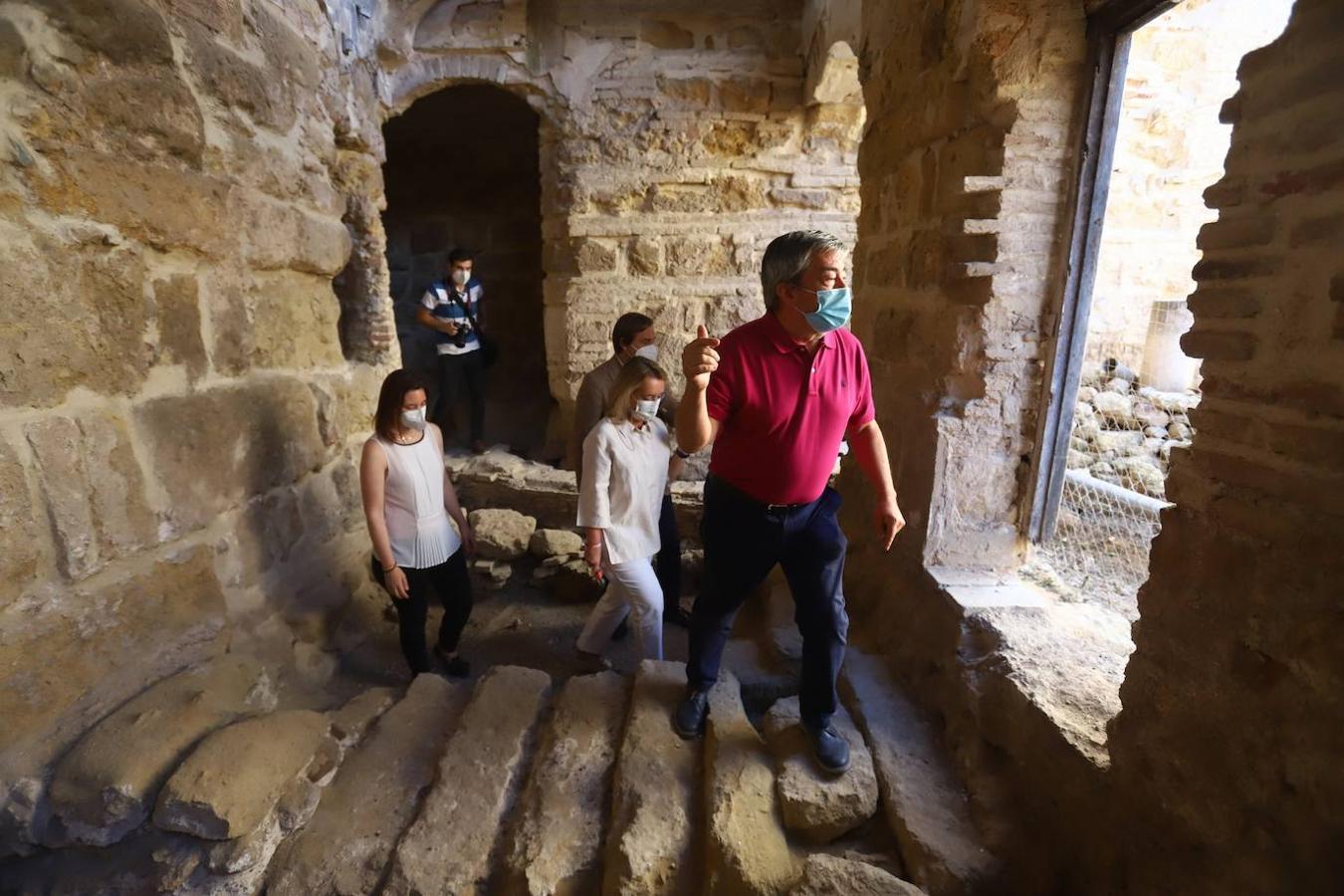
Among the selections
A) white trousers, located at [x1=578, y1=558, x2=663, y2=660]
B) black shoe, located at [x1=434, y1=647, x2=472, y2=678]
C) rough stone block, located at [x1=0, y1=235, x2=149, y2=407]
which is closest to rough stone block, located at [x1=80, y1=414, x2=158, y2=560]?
rough stone block, located at [x1=0, y1=235, x2=149, y2=407]

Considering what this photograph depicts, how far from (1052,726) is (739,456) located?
3.29 feet

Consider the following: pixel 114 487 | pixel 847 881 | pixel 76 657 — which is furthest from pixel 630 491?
pixel 76 657

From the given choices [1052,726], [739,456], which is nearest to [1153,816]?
[1052,726]

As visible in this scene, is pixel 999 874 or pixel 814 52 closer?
pixel 999 874

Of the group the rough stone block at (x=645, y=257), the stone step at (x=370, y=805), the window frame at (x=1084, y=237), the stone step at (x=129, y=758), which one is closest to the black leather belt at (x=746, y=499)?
the window frame at (x=1084, y=237)

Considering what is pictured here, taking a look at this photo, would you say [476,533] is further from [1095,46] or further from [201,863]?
[1095,46]

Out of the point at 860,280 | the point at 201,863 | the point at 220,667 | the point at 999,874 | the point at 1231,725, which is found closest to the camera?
the point at 1231,725

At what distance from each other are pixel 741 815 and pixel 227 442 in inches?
82.3

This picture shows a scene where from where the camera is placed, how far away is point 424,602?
2762mm

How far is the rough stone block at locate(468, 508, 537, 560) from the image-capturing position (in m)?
4.08

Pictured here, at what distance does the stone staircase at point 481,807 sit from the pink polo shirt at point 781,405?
777 mm

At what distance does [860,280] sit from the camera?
301cm

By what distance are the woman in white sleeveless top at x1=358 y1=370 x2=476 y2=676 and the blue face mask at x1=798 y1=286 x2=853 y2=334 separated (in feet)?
5.12

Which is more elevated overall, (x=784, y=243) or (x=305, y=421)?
(x=784, y=243)
